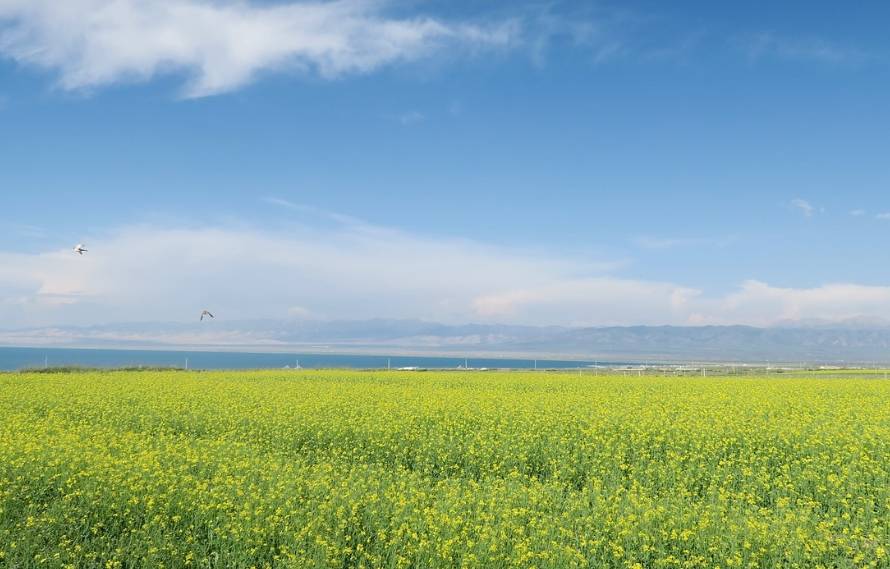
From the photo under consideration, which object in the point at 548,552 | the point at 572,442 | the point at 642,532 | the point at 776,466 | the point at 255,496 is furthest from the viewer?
the point at 572,442

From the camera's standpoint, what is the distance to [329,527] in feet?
37.7

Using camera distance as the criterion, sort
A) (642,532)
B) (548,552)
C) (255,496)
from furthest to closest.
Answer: (255,496), (642,532), (548,552)

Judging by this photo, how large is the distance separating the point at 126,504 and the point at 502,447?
9.07 metres

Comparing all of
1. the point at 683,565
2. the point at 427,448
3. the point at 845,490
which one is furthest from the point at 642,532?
the point at 427,448

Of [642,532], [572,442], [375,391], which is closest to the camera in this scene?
[642,532]

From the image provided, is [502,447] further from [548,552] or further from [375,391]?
[375,391]

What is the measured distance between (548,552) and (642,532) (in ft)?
5.82

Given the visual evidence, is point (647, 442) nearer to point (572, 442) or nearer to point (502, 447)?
point (572, 442)

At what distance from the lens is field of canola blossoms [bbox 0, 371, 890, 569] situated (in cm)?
1084

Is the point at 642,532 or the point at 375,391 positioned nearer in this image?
the point at 642,532

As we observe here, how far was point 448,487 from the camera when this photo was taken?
46.6 ft

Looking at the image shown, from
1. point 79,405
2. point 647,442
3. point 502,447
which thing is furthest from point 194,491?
point 79,405

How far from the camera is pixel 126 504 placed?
42.4ft

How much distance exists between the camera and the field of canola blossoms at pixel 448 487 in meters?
10.8
